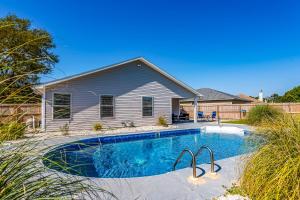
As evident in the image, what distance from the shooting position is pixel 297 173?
9.48 ft

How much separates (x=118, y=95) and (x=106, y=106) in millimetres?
1174

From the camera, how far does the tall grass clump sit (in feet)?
9.43

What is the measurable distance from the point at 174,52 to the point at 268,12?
951cm

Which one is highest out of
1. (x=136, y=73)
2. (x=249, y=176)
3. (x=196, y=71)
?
(x=196, y=71)

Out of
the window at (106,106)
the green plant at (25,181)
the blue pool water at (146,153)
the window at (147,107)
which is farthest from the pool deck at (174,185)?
the window at (147,107)

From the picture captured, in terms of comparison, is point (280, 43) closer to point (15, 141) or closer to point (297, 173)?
point (297, 173)

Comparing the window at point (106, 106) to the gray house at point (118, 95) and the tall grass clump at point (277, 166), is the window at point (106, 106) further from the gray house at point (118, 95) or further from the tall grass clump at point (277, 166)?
the tall grass clump at point (277, 166)

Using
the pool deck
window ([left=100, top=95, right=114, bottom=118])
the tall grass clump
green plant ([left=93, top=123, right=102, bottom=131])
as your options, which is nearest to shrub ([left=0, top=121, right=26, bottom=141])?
the pool deck

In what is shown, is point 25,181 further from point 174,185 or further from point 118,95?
point 118,95

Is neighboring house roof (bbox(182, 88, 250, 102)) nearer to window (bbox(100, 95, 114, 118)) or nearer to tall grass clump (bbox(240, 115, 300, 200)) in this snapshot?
window (bbox(100, 95, 114, 118))

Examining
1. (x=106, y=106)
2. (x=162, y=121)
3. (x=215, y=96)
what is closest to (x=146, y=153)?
(x=106, y=106)

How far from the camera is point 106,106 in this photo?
15609mm

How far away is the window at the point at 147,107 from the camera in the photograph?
1750 centimetres

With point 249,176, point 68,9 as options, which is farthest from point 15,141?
point 68,9
